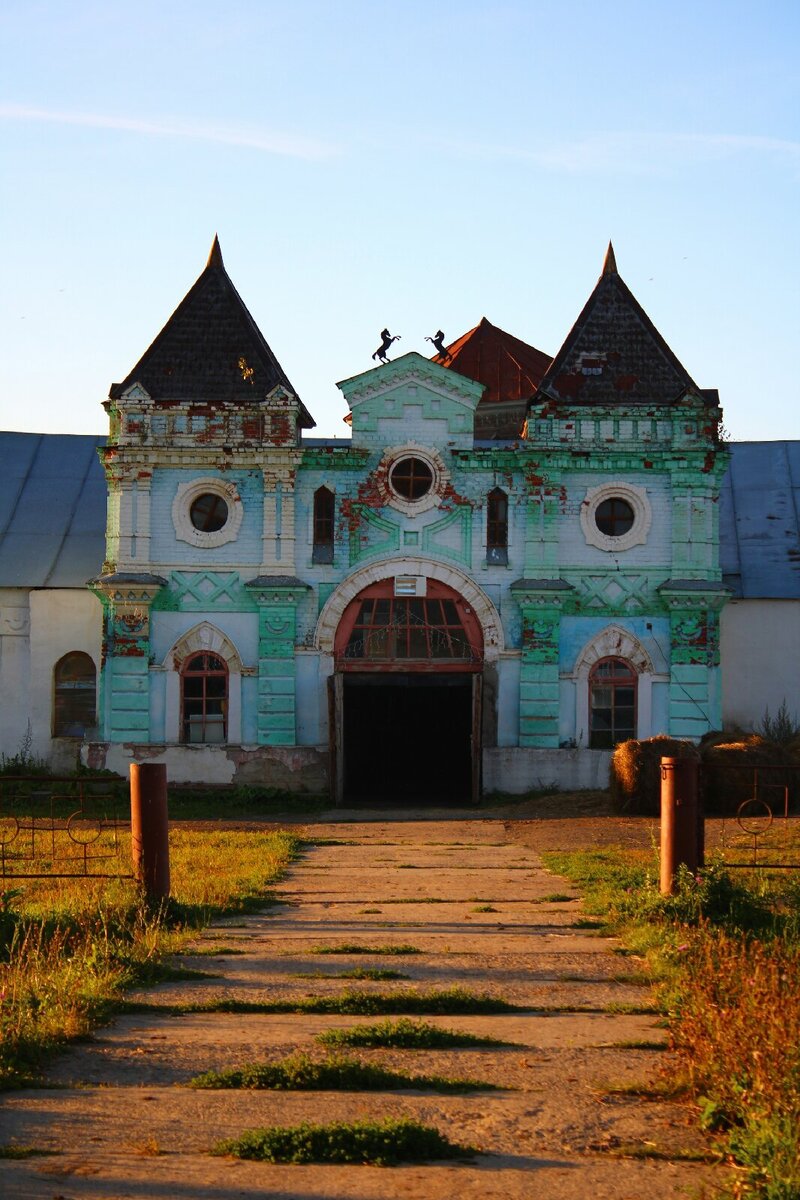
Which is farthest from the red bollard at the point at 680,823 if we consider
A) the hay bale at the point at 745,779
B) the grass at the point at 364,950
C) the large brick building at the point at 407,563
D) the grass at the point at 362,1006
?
the large brick building at the point at 407,563

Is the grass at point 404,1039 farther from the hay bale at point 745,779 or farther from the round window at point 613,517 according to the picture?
the round window at point 613,517

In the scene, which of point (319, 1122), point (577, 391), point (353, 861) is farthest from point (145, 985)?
point (577, 391)

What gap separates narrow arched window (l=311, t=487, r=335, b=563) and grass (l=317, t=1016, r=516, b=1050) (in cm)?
1970

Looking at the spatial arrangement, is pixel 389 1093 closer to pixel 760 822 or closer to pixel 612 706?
pixel 760 822

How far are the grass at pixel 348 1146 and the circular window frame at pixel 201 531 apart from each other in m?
21.6

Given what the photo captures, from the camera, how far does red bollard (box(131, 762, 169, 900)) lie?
11.7 meters

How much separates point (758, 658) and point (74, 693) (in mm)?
13636

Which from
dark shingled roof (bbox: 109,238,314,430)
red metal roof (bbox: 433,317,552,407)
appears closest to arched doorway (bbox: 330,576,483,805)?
dark shingled roof (bbox: 109,238,314,430)

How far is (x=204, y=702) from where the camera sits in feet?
88.5

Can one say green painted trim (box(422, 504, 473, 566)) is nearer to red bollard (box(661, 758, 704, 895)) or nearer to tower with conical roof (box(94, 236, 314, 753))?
tower with conical roof (box(94, 236, 314, 753))

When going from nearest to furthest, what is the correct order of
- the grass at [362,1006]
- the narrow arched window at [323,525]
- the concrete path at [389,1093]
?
the concrete path at [389,1093] < the grass at [362,1006] < the narrow arched window at [323,525]

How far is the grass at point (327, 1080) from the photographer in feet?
22.3

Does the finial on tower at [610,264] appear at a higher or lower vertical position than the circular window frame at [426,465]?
higher

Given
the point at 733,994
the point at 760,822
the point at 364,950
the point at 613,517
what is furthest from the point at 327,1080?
the point at 613,517
